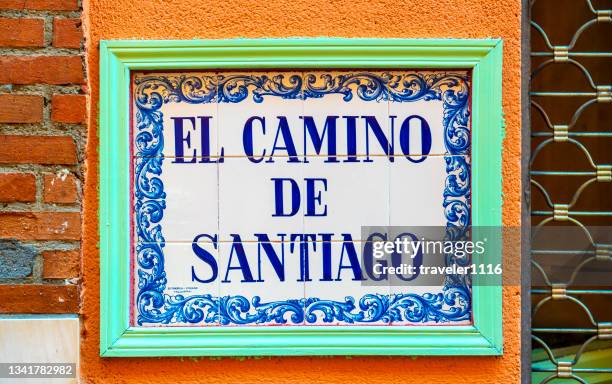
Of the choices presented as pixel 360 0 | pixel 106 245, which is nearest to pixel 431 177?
pixel 360 0

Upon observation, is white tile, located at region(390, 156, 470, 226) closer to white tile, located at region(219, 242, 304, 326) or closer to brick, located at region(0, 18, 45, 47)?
white tile, located at region(219, 242, 304, 326)

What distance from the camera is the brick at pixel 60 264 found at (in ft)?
6.27

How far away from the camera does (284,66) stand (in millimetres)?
1973

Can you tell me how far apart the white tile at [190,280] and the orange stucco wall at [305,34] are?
0.44 feet

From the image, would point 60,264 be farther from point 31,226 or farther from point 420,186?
point 420,186

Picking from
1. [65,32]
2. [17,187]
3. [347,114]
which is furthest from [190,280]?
[65,32]

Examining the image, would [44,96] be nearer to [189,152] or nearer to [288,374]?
[189,152]

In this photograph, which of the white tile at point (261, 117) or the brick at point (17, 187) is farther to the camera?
the white tile at point (261, 117)

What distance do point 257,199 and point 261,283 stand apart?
28 centimetres

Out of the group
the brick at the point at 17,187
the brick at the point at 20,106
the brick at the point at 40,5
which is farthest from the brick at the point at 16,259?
the brick at the point at 40,5

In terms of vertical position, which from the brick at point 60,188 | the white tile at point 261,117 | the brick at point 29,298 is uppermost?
the white tile at point 261,117

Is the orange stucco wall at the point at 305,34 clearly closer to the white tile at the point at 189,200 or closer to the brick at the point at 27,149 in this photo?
the brick at the point at 27,149

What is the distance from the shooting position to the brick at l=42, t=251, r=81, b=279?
6.27 ft

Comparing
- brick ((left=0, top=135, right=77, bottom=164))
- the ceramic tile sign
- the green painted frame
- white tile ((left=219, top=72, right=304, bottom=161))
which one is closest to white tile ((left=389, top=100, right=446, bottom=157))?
the ceramic tile sign
